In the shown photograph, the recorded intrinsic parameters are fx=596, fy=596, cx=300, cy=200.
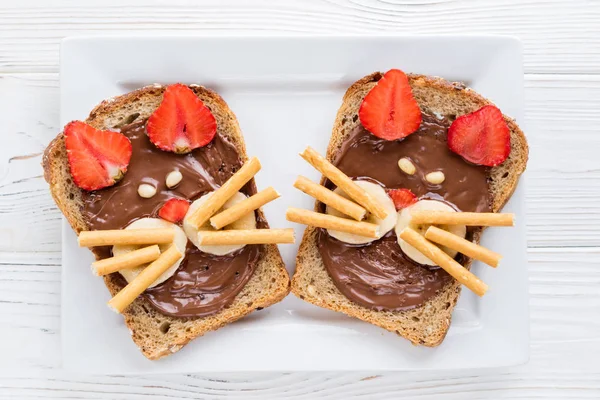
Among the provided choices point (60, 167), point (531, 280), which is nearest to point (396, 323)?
point (531, 280)

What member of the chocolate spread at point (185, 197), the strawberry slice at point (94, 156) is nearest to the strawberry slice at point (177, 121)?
the chocolate spread at point (185, 197)

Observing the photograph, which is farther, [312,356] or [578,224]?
[578,224]

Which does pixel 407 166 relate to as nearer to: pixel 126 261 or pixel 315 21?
pixel 315 21

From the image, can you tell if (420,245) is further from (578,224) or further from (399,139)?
(578,224)

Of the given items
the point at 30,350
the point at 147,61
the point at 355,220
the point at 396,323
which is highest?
the point at 147,61

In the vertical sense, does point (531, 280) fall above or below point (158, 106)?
below

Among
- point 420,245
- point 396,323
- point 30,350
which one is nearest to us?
point 420,245

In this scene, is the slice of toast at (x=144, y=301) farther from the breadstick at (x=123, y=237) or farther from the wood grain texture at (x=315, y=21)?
the wood grain texture at (x=315, y=21)

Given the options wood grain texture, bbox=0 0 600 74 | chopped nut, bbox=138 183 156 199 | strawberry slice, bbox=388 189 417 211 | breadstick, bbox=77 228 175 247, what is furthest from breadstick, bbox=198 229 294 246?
wood grain texture, bbox=0 0 600 74
